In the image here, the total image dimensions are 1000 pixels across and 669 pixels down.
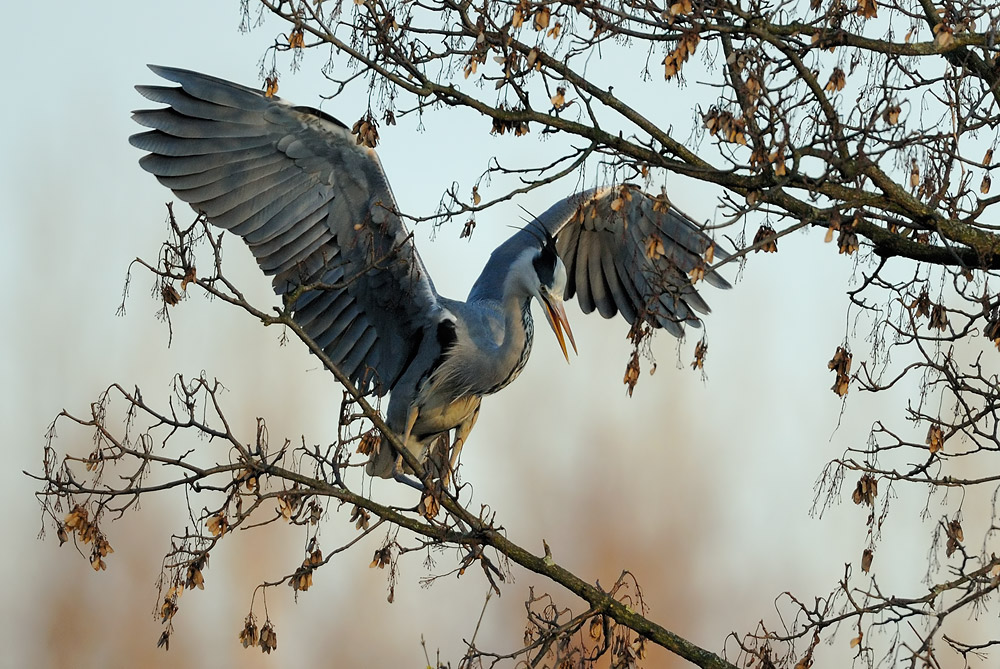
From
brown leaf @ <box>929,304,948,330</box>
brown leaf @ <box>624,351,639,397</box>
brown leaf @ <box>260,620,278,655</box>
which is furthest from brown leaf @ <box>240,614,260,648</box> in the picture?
brown leaf @ <box>929,304,948,330</box>

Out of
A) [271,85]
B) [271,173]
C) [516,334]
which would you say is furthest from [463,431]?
[271,85]

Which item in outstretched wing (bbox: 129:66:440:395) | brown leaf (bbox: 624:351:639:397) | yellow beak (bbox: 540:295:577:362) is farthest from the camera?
yellow beak (bbox: 540:295:577:362)

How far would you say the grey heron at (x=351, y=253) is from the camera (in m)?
5.26

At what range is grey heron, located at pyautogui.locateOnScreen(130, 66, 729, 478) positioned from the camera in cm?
526

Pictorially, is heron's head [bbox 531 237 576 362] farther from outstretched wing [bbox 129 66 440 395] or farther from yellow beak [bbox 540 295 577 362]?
outstretched wing [bbox 129 66 440 395]

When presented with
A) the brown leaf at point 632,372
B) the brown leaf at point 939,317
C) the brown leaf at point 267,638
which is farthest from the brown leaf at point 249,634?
the brown leaf at point 939,317

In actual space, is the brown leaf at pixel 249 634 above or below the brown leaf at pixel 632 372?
below

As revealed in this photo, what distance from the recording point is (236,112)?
5344 mm

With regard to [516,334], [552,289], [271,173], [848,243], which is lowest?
[848,243]

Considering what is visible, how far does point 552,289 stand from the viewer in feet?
18.4

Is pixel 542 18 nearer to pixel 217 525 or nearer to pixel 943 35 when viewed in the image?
pixel 943 35

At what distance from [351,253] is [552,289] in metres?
0.96

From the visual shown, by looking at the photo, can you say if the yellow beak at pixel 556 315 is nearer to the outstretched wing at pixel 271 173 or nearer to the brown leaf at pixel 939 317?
the outstretched wing at pixel 271 173

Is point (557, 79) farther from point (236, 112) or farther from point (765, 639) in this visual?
point (236, 112)
